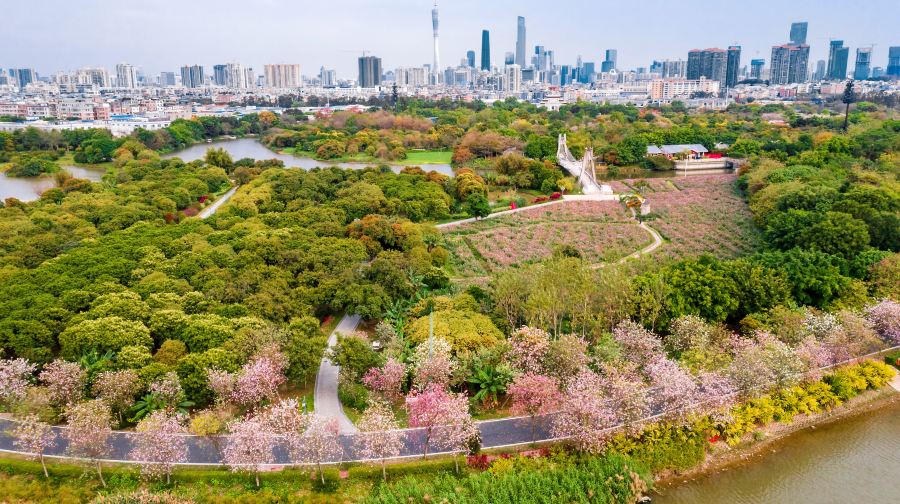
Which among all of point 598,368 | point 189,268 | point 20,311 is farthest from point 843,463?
point 20,311

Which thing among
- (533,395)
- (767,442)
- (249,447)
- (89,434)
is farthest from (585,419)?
(89,434)

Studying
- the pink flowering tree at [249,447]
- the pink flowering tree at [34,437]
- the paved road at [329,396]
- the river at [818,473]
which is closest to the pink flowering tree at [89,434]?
the pink flowering tree at [34,437]

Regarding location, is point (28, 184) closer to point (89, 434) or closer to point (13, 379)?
point (13, 379)

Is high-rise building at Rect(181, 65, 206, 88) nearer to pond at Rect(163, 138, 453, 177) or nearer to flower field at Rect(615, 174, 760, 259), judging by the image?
pond at Rect(163, 138, 453, 177)

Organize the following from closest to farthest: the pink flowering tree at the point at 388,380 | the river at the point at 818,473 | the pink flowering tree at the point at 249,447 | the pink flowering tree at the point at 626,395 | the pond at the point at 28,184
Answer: the pink flowering tree at the point at 249,447, the river at the point at 818,473, the pink flowering tree at the point at 626,395, the pink flowering tree at the point at 388,380, the pond at the point at 28,184

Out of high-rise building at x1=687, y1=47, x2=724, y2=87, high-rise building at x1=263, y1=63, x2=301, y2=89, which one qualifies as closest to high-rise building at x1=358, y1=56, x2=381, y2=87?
high-rise building at x1=263, y1=63, x2=301, y2=89

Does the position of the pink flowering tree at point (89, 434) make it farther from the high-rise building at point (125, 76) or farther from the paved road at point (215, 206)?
the high-rise building at point (125, 76)
